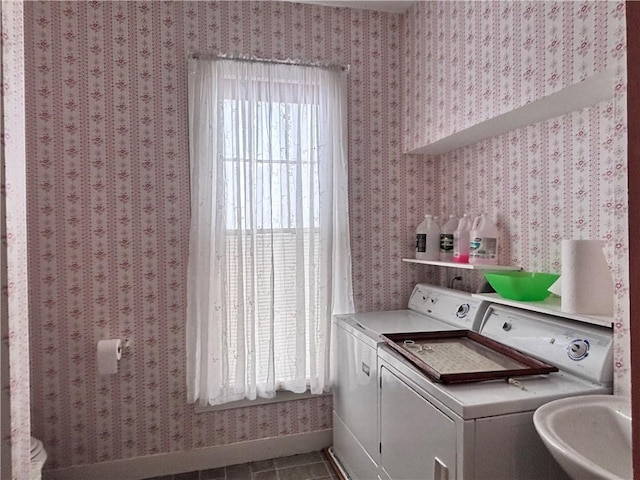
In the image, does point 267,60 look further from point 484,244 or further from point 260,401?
point 260,401

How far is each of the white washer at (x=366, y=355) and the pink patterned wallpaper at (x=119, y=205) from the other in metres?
0.48

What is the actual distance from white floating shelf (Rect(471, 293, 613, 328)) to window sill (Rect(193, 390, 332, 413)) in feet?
3.91

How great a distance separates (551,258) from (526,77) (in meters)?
0.75

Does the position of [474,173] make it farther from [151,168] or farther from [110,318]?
[110,318]

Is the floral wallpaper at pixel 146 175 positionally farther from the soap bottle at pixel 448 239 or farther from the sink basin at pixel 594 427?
the sink basin at pixel 594 427

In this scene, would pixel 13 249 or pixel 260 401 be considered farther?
pixel 260 401

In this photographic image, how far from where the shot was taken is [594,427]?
117cm

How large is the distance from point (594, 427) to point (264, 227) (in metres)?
1.67

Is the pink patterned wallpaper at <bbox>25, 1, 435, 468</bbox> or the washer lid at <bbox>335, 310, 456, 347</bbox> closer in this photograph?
the washer lid at <bbox>335, 310, 456, 347</bbox>

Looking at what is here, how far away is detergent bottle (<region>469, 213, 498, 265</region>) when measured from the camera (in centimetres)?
203

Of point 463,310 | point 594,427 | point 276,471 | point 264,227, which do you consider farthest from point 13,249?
point 276,471

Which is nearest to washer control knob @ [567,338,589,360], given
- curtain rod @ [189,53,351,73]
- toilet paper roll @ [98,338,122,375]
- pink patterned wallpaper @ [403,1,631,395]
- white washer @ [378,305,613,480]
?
white washer @ [378,305,613,480]

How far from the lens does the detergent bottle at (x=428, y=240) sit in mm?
2461

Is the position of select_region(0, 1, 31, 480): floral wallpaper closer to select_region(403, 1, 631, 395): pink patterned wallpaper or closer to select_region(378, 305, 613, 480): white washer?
select_region(378, 305, 613, 480): white washer
